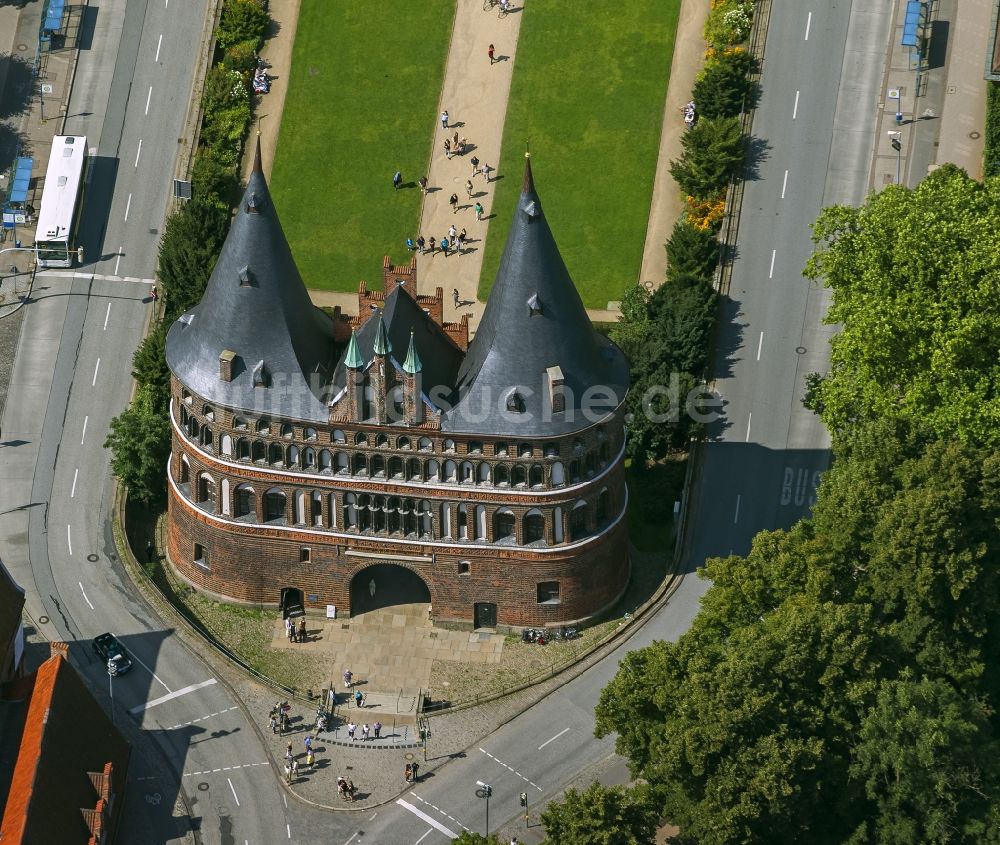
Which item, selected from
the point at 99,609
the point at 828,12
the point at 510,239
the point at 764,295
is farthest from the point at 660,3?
the point at 99,609

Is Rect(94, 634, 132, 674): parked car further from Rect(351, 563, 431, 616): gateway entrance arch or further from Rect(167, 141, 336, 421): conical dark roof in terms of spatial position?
Rect(167, 141, 336, 421): conical dark roof

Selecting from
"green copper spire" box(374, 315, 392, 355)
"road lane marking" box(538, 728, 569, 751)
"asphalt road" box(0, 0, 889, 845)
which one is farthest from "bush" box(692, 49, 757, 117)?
"road lane marking" box(538, 728, 569, 751)

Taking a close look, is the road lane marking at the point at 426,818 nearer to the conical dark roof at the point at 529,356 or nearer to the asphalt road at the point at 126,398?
the asphalt road at the point at 126,398

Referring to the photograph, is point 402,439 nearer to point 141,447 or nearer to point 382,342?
point 382,342

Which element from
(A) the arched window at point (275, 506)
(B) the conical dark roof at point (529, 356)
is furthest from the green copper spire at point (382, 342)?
(A) the arched window at point (275, 506)

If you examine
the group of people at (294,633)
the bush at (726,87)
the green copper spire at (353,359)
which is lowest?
the group of people at (294,633)

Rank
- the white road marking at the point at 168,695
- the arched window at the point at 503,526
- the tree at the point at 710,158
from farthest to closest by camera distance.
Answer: the tree at the point at 710,158
the white road marking at the point at 168,695
the arched window at the point at 503,526
